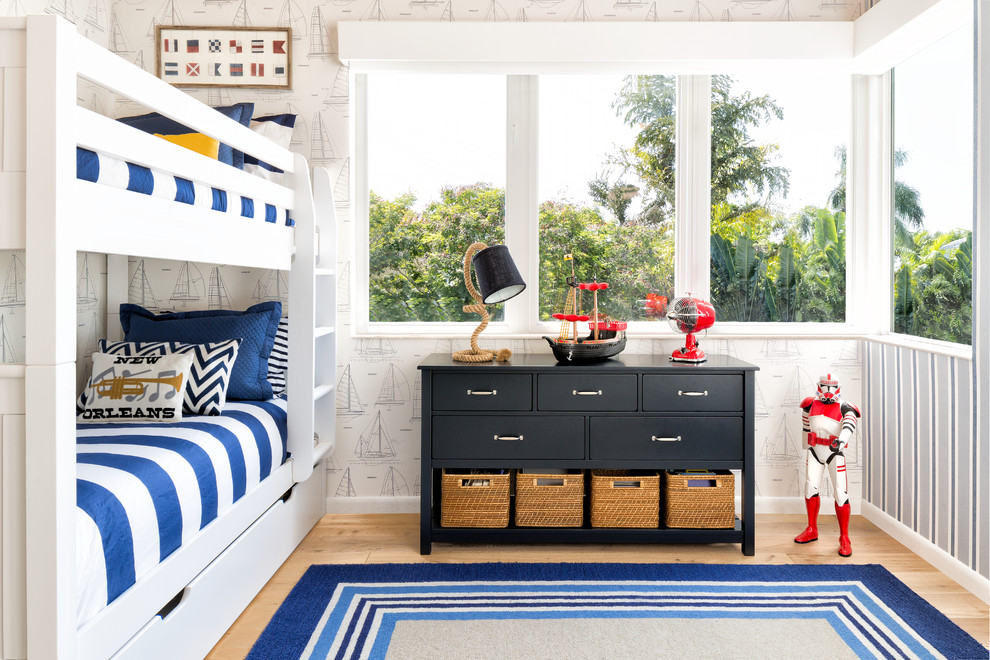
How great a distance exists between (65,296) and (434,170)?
6.76 feet

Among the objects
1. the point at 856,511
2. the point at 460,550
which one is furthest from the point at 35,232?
the point at 856,511

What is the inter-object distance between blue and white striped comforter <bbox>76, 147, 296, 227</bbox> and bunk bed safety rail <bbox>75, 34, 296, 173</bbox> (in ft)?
0.48

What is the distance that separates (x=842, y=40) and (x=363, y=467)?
109 inches

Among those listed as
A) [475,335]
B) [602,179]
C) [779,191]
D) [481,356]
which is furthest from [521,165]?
[779,191]

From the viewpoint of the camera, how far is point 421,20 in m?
2.91

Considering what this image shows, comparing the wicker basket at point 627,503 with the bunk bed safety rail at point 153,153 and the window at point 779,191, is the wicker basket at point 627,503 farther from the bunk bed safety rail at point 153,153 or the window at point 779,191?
the bunk bed safety rail at point 153,153

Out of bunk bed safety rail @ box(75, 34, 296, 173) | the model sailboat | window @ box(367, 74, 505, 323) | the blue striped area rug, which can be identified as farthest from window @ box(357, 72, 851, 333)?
the blue striped area rug

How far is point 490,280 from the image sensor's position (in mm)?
2547

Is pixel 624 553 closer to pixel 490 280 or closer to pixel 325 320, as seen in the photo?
pixel 490 280

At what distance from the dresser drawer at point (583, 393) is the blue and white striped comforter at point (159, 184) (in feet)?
3.87

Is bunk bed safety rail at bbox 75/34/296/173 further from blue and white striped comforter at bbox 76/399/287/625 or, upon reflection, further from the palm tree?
the palm tree

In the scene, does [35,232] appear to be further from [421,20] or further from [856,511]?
[856,511]

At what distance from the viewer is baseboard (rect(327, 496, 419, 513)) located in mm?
3002

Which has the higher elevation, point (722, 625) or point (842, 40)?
point (842, 40)
